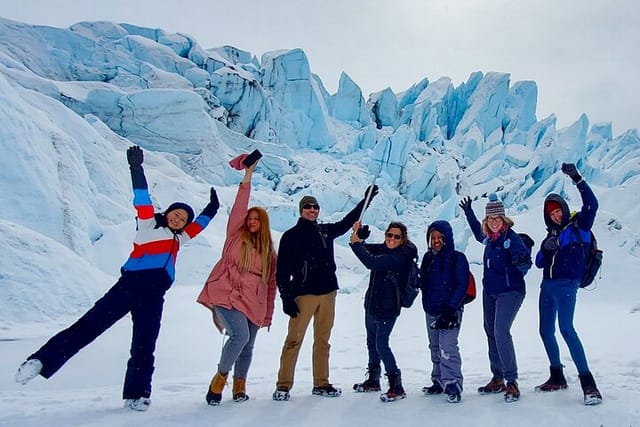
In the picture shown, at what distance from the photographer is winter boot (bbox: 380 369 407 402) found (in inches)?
128

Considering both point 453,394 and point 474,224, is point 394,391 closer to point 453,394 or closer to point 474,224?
point 453,394

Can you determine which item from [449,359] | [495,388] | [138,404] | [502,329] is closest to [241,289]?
[138,404]

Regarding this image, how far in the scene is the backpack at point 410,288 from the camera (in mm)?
3475

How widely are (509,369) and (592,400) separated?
0.50 meters

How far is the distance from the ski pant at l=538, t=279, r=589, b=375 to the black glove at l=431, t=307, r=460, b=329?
2.02 ft

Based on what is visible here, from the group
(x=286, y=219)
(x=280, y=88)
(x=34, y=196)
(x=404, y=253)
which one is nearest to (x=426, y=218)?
(x=286, y=219)

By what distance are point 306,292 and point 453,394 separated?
46.5 inches

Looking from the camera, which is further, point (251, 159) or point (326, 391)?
point (251, 159)

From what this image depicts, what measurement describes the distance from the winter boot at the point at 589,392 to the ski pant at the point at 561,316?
0.13ft

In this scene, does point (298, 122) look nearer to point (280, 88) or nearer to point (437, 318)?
point (280, 88)

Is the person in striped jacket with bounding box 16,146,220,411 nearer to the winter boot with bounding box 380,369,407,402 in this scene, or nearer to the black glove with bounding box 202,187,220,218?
the black glove with bounding box 202,187,220,218

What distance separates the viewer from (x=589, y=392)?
120 inches

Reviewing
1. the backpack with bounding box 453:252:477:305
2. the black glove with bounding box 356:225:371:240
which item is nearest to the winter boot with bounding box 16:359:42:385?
the black glove with bounding box 356:225:371:240

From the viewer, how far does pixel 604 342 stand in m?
5.55
